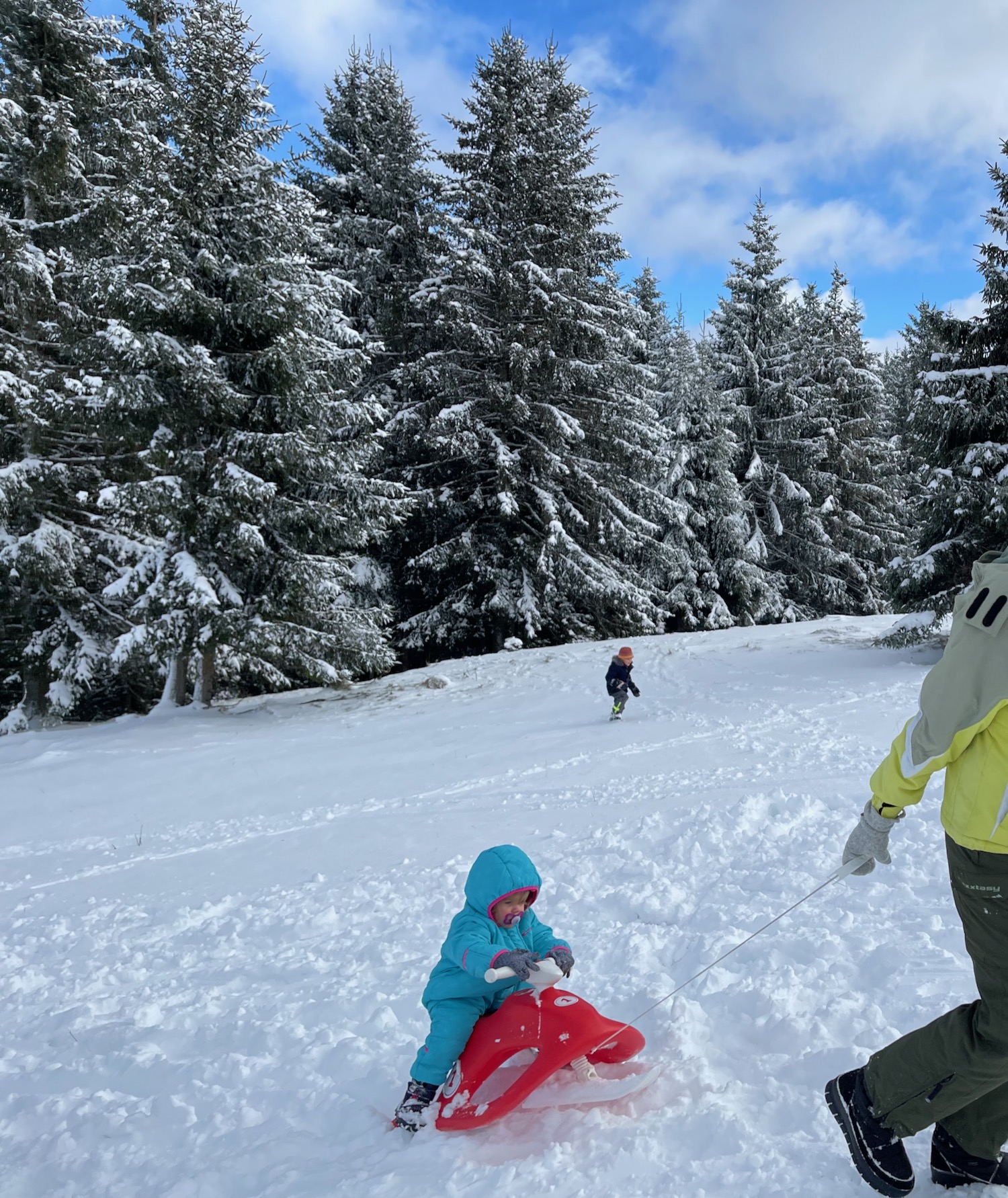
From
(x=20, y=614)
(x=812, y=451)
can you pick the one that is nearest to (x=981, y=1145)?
(x=20, y=614)

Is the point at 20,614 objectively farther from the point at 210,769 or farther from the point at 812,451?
the point at 812,451

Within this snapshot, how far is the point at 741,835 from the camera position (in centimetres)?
550

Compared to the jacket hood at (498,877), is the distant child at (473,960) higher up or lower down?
lower down

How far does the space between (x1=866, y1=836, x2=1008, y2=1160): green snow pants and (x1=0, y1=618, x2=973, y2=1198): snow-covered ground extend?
0.32 m

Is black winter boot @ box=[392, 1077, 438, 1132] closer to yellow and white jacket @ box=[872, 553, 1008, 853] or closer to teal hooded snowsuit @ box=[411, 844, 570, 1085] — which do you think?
teal hooded snowsuit @ box=[411, 844, 570, 1085]

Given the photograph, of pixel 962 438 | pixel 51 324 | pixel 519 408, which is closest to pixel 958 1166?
pixel 962 438

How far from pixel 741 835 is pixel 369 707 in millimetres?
8651

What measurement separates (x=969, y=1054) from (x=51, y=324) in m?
16.7

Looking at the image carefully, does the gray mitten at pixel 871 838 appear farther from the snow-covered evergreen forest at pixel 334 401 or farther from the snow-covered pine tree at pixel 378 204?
the snow-covered pine tree at pixel 378 204

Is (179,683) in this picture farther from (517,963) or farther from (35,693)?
(517,963)

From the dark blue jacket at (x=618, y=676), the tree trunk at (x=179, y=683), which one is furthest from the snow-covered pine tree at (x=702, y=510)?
the tree trunk at (x=179, y=683)

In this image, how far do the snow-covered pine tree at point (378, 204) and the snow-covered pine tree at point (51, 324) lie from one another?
530 cm

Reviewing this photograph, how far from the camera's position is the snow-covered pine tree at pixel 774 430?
78.9ft

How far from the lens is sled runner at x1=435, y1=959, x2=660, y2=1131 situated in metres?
2.78
